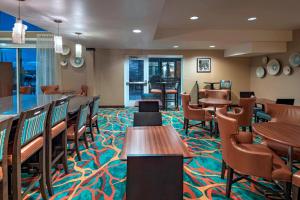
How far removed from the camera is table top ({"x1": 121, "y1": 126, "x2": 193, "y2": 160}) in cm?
180

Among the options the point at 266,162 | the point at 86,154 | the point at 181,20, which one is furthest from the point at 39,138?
the point at 181,20

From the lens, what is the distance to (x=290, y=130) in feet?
8.39

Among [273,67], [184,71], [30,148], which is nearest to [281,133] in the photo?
[30,148]

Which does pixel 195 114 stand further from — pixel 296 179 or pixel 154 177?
pixel 154 177

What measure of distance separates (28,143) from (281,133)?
8.50ft

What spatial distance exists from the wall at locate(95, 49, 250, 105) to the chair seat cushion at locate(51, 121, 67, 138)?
625cm

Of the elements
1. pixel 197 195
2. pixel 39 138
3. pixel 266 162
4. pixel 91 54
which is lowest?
pixel 197 195

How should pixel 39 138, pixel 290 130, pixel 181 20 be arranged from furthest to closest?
pixel 181 20 < pixel 290 130 < pixel 39 138

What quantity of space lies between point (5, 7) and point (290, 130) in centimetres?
430

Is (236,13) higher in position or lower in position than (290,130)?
higher

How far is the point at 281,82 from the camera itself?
24.1 feet

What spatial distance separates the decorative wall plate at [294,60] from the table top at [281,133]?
4817mm

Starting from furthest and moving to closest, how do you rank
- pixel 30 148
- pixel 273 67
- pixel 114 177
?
pixel 273 67 < pixel 114 177 < pixel 30 148

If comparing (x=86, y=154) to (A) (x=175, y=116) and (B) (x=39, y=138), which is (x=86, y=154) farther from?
(A) (x=175, y=116)
